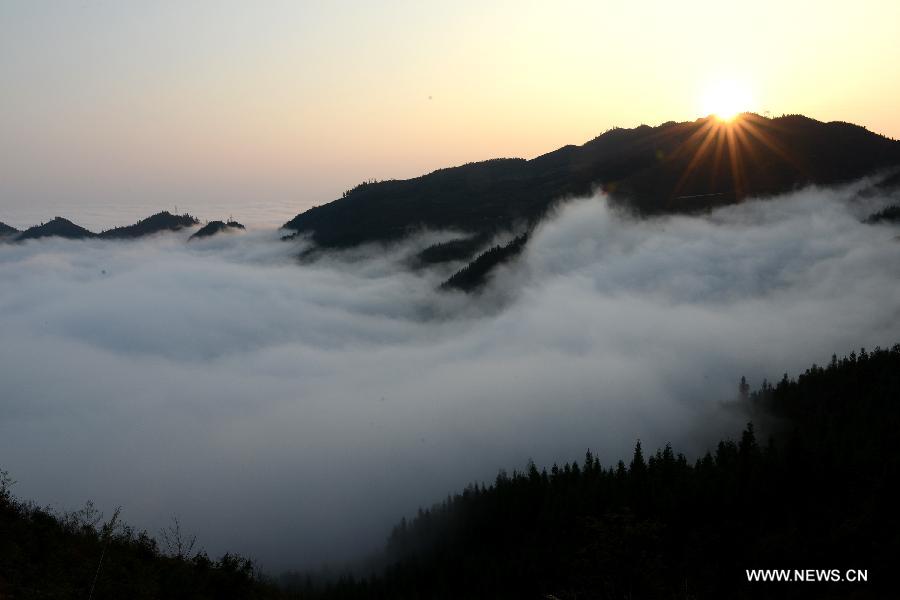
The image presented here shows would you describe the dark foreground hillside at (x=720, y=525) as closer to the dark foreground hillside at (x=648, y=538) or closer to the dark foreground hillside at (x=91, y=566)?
Answer: the dark foreground hillside at (x=648, y=538)

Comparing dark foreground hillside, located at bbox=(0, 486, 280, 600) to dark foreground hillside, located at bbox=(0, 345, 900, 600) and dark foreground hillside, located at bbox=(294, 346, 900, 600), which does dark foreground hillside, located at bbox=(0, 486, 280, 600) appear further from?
dark foreground hillside, located at bbox=(294, 346, 900, 600)

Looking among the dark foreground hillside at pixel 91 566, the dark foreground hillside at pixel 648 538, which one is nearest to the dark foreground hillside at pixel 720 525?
the dark foreground hillside at pixel 648 538

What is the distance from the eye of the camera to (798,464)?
528ft

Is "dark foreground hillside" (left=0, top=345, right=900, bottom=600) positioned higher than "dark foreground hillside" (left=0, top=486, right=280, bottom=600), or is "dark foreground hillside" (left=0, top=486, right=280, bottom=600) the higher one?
"dark foreground hillside" (left=0, top=486, right=280, bottom=600)

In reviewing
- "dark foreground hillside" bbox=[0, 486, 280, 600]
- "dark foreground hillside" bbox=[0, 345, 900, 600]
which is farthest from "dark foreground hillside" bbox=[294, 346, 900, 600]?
"dark foreground hillside" bbox=[0, 486, 280, 600]

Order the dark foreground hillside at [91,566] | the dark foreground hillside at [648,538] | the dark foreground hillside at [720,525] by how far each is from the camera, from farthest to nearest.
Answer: the dark foreground hillside at [720,525], the dark foreground hillside at [648,538], the dark foreground hillside at [91,566]

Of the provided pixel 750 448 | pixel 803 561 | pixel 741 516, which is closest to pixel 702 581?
pixel 803 561

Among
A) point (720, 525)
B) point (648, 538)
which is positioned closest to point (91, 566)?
point (648, 538)

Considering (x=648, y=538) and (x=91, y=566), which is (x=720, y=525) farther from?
(x=91, y=566)

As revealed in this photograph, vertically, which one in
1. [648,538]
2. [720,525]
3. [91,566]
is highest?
[91,566]

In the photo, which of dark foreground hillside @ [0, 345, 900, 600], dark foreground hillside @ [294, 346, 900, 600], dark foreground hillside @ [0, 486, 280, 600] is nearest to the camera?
dark foreground hillside @ [0, 486, 280, 600]

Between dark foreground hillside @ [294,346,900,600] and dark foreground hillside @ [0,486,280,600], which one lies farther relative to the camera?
dark foreground hillside @ [294,346,900,600]

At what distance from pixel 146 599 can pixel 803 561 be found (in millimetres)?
126058

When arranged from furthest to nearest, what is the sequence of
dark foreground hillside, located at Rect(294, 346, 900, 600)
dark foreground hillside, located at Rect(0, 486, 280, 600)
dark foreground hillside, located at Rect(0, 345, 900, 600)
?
dark foreground hillside, located at Rect(294, 346, 900, 600)
dark foreground hillside, located at Rect(0, 345, 900, 600)
dark foreground hillside, located at Rect(0, 486, 280, 600)
